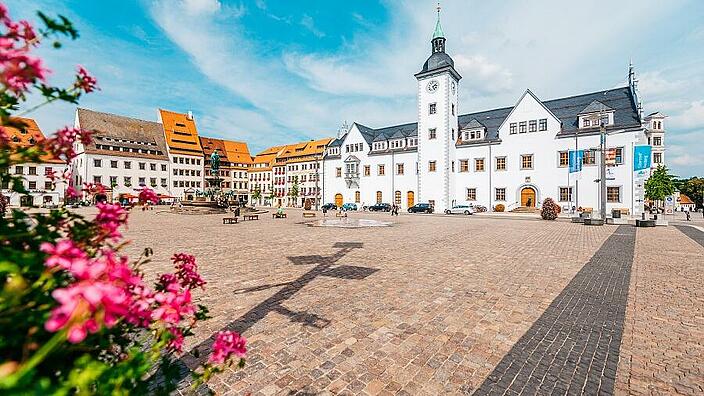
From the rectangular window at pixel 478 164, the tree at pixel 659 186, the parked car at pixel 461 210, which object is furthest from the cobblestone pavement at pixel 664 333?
the tree at pixel 659 186

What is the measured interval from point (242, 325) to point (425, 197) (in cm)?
4726

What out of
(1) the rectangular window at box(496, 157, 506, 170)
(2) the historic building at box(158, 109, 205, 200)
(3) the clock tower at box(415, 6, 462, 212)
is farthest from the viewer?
(2) the historic building at box(158, 109, 205, 200)

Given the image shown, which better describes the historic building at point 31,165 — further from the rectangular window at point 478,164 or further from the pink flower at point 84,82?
the rectangular window at point 478,164

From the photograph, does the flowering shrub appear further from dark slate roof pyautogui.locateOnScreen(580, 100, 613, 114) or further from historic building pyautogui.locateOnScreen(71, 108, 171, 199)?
historic building pyautogui.locateOnScreen(71, 108, 171, 199)

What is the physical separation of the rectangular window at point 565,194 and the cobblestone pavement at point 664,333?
35.4 m

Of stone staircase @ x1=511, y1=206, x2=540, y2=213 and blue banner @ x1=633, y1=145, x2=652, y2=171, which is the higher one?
blue banner @ x1=633, y1=145, x2=652, y2=171

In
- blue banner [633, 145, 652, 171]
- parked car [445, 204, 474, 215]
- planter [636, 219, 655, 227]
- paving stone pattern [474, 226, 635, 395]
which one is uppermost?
blue banner [633, 145, 652, 171]

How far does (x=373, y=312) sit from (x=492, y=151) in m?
46.4

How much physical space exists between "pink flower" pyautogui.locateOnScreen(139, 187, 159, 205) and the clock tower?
48629 mm

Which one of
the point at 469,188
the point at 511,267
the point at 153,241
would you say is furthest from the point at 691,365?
the point at 469,188

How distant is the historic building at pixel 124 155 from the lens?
6311 centimetres

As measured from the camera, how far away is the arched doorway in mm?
44031

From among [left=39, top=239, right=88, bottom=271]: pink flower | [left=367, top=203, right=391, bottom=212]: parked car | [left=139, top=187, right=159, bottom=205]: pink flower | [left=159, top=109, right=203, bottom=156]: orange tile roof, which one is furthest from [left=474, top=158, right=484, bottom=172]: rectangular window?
[left=159, top=109, right=203, bottom=156]: orange tile roof

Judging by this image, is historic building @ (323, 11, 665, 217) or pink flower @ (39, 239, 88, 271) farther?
historic building @ (323, 11, 665, 217)
